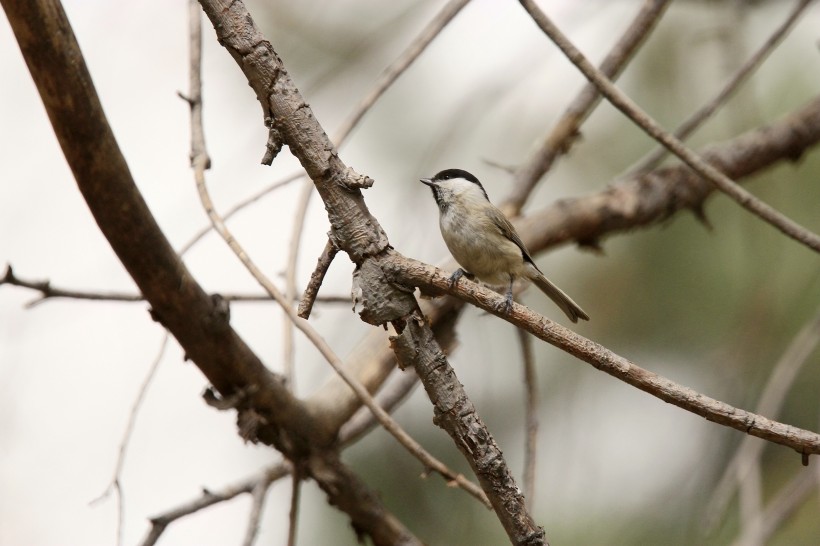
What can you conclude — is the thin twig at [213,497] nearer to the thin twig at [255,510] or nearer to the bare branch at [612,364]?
the thin twig at [255,510]

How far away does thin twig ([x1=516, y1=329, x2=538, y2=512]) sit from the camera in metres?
2.23

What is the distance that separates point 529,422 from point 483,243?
1.79 feet

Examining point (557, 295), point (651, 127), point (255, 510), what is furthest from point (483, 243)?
point (255, 510)

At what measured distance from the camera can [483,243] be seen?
2508mm

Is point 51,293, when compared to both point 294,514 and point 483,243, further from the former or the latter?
point 483,243

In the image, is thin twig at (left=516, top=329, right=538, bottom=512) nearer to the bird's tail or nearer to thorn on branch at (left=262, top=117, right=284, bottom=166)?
the bird's tail

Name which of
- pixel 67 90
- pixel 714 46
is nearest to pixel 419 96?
pixel 714 46

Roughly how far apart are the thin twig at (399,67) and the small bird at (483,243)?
0.42m

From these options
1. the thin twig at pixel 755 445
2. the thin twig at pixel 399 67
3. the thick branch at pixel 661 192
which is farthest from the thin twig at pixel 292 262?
the thin twig at pixel 755 445

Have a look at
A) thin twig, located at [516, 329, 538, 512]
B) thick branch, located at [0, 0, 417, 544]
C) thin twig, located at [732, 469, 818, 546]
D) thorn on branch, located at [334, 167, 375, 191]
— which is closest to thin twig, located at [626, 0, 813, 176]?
thin twig, located at [516, 329, 538, 512]

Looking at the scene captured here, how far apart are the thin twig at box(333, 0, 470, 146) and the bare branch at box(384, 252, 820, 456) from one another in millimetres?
Answer: 992

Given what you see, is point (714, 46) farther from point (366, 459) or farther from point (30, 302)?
point (30, 302)

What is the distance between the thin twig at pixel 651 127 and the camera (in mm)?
1963

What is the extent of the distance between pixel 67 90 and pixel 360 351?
121 cm
